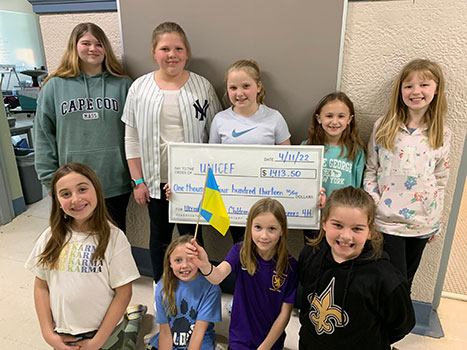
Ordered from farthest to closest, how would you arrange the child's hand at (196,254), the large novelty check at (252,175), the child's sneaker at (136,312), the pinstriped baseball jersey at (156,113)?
the child's sneaker at (136,312)
the pinstriped baseball jersey at (156,113)
the large novelty check at (252,175)
the child's hand at (196,254)

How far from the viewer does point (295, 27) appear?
1767mm

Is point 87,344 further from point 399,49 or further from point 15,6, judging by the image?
point 15,6

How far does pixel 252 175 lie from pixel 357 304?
0.76 metres

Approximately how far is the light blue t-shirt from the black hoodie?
469 millimetres

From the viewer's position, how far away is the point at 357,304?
4.15 ft

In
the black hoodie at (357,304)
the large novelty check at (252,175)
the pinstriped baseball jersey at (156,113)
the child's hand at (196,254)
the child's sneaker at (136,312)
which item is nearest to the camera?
the black hoodie at (357,304)

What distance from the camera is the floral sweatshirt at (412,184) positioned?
5.21 feet

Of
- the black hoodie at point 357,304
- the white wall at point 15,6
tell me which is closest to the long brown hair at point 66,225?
the black hoodie at point 357,304

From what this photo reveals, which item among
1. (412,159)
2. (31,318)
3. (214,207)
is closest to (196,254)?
(214,207)

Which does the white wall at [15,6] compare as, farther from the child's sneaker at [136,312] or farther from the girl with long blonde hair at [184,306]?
the girl with long blonde hair at [184,306]

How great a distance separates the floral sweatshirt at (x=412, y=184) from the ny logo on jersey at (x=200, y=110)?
91cm

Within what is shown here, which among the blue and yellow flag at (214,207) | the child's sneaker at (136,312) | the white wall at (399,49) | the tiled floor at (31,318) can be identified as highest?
the white wall at (399,49)

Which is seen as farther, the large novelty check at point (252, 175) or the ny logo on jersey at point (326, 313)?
the large novelty check at point (252, 175)

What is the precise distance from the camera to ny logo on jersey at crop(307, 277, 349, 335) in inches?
51.3
